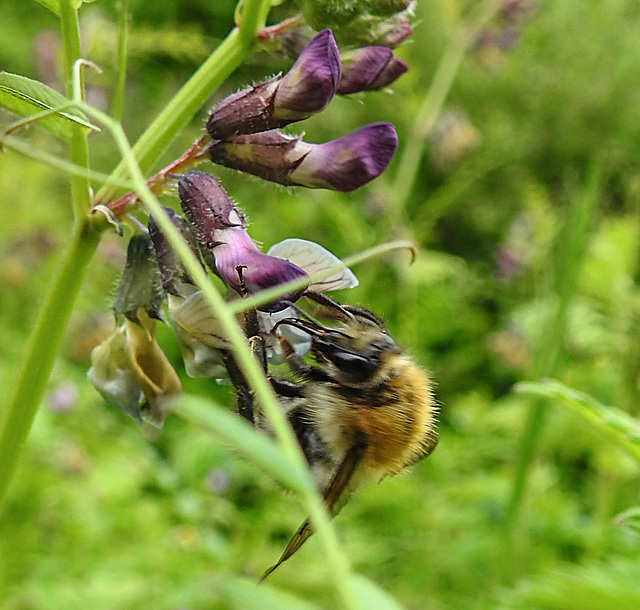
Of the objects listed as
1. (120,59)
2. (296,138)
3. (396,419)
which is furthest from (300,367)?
(120,59)

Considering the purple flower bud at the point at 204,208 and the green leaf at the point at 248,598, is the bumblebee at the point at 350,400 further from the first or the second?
the green leaf at the point at 248,598

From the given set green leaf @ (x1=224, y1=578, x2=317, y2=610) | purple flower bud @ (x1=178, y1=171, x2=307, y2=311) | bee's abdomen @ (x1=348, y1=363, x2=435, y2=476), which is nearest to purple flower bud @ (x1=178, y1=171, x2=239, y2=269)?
purple flower bud @ (x1=178, y1=171, x2=307, y2=311)

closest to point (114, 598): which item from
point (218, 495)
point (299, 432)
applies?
point (218, 495)

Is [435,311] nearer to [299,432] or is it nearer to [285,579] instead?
[285,579]

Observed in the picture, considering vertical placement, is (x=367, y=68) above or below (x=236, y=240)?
above

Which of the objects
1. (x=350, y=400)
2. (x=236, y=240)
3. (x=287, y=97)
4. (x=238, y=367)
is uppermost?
(x=287, y=97)

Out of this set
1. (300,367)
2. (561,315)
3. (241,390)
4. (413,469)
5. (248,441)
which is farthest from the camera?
(413,469)

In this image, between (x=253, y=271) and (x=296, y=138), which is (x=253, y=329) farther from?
(x=296, y=138)

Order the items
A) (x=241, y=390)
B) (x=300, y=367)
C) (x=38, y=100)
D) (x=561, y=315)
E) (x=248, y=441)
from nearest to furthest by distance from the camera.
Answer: (x=248, y=441), (x=38, y=100), (x=241, y=390), (x=300, y=367), (x=561, y=315)
